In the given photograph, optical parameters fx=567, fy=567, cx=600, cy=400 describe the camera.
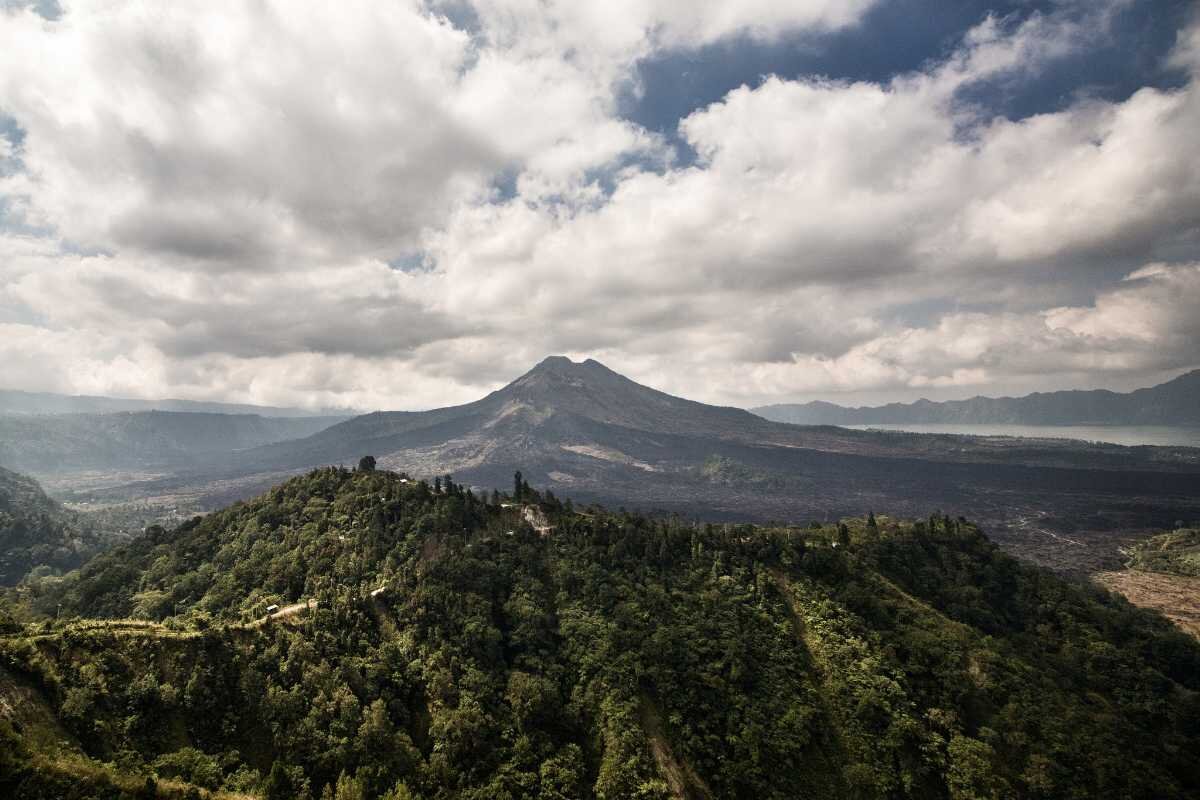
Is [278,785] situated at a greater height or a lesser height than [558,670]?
lesser

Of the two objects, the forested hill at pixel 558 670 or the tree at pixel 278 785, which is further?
the forested hill at pixel 558 670

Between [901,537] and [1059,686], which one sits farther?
[901,537]

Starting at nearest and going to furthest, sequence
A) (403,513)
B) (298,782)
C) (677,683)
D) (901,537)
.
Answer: (298,782) < (677,683) < (403,513) < (901,537)

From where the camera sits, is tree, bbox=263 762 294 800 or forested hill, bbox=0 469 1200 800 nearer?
tree, bbox=263 762 294 800

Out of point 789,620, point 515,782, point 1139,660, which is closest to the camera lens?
point 515,782

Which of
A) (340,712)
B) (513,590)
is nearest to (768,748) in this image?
(513,590)

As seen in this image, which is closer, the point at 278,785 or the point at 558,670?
the point at 278,785

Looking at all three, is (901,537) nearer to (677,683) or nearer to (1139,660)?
(1139,660)

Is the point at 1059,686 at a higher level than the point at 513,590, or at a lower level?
lower
